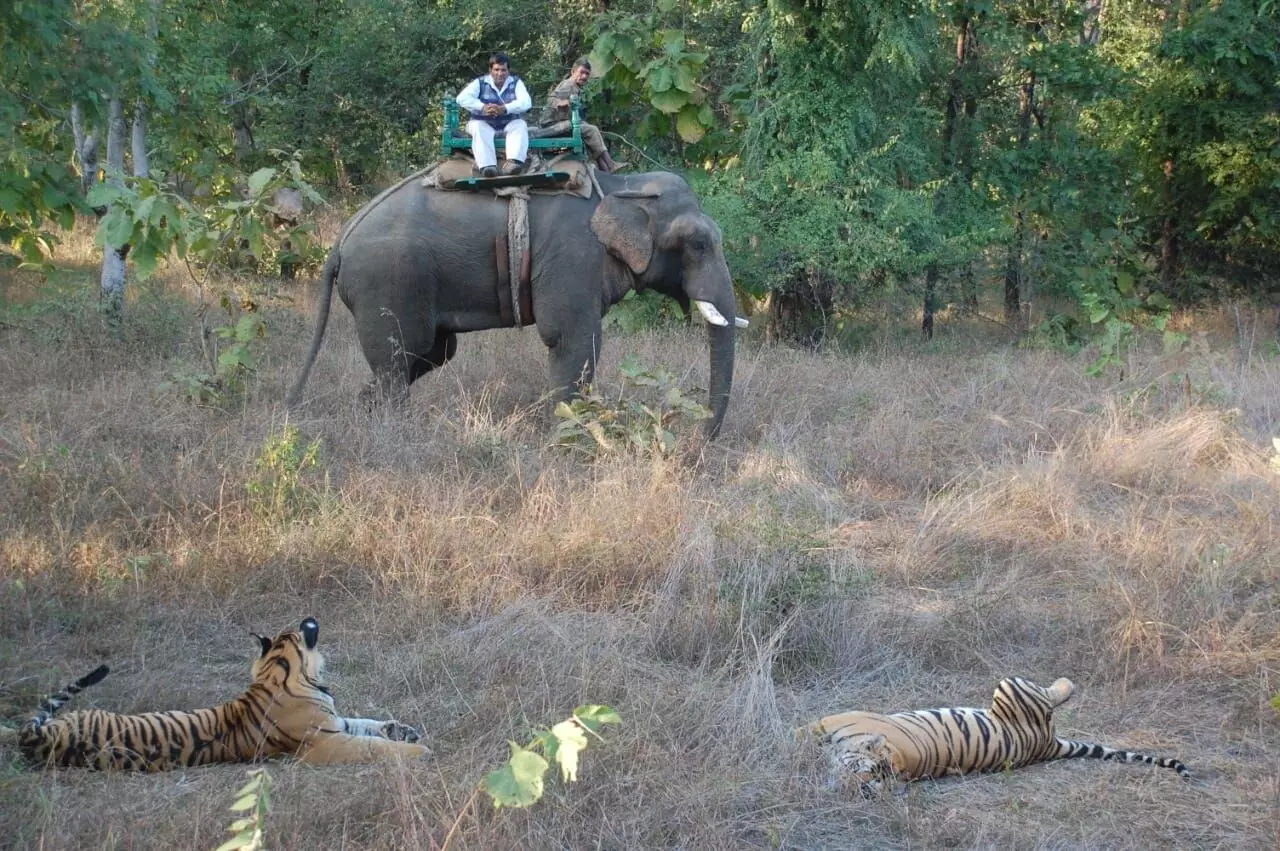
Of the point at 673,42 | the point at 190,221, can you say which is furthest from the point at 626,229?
the point at 190,221

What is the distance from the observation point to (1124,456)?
8.73m

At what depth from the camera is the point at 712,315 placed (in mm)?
9508

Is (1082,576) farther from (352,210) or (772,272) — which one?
(352,210)

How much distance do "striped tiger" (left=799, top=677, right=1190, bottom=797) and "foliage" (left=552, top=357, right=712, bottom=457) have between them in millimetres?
3030

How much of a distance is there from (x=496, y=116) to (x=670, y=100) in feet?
6.78

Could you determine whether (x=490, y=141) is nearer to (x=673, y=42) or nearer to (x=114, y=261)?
(x=673, y=42)

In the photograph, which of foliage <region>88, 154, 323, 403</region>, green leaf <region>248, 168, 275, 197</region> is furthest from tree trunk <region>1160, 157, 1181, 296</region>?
green leaf <region>248, 168, 275, 197</region>

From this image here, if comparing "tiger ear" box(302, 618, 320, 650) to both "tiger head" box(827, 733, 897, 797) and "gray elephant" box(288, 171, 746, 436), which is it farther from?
"gray elephant" box(288, 171, 746, 436)

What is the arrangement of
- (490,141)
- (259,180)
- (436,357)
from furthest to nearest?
(436,357) → (490,141) → (259,180)

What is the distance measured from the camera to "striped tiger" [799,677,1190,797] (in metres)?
4.67

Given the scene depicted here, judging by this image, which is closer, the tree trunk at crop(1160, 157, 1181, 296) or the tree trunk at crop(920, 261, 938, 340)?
the tree trunk at crop(920, 261, 938, 340)

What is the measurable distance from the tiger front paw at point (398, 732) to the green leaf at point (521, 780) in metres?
1.94

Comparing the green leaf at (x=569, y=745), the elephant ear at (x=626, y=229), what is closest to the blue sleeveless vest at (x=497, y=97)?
the elephant ear at (x=626, y=229)

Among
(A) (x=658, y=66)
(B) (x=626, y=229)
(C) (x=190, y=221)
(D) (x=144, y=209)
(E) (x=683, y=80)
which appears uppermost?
(A) (x=658, y=66)
